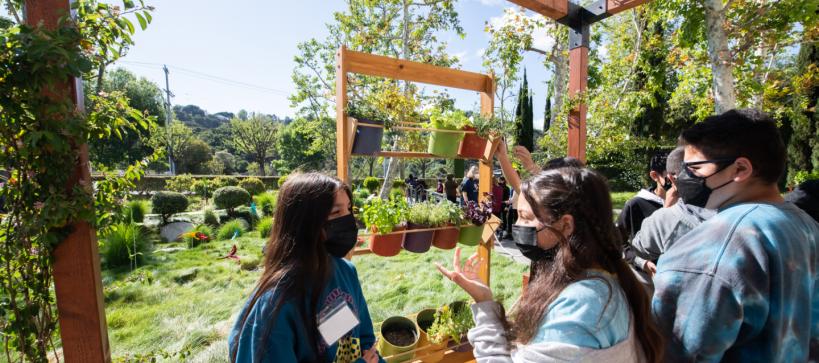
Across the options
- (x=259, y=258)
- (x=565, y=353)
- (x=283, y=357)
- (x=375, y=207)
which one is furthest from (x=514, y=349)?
(x=259, y=258)

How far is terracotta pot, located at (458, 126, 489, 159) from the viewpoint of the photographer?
2.66 m

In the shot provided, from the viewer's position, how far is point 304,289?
1.30 m

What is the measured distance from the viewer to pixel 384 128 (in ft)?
7.84

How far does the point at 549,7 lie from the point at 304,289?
274 centimetres

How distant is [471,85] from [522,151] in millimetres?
669

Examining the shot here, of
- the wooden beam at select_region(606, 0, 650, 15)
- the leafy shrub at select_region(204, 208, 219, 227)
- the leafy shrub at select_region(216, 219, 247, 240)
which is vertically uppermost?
the wooden beam at select_region(606, 0, 650, 15)

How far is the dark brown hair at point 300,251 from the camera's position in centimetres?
128

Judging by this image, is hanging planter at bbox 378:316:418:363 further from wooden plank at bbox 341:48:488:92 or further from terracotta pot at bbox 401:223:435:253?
wooden plank at bbox 341:48:488:92

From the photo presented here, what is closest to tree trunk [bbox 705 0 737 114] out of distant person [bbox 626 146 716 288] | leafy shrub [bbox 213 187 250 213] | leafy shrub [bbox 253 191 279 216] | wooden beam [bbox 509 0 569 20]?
wooden beam [bbox 509 0 569 20]

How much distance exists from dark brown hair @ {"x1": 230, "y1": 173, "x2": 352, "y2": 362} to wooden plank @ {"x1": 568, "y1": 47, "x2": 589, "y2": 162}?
7.93ft

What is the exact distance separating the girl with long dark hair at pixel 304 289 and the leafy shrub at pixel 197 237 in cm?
680

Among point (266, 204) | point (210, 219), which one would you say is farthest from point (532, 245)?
point (266, 204)

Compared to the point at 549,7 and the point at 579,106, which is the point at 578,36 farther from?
the point at 579,106

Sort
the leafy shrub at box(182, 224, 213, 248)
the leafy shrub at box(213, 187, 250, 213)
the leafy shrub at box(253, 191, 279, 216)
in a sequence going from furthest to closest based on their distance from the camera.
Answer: the leafy shrub at box(253, 191, 279, 216), the leafy shrub at box(213, 187, 250, 213), the leafy shrub at box(182, 224, 213, 248)
